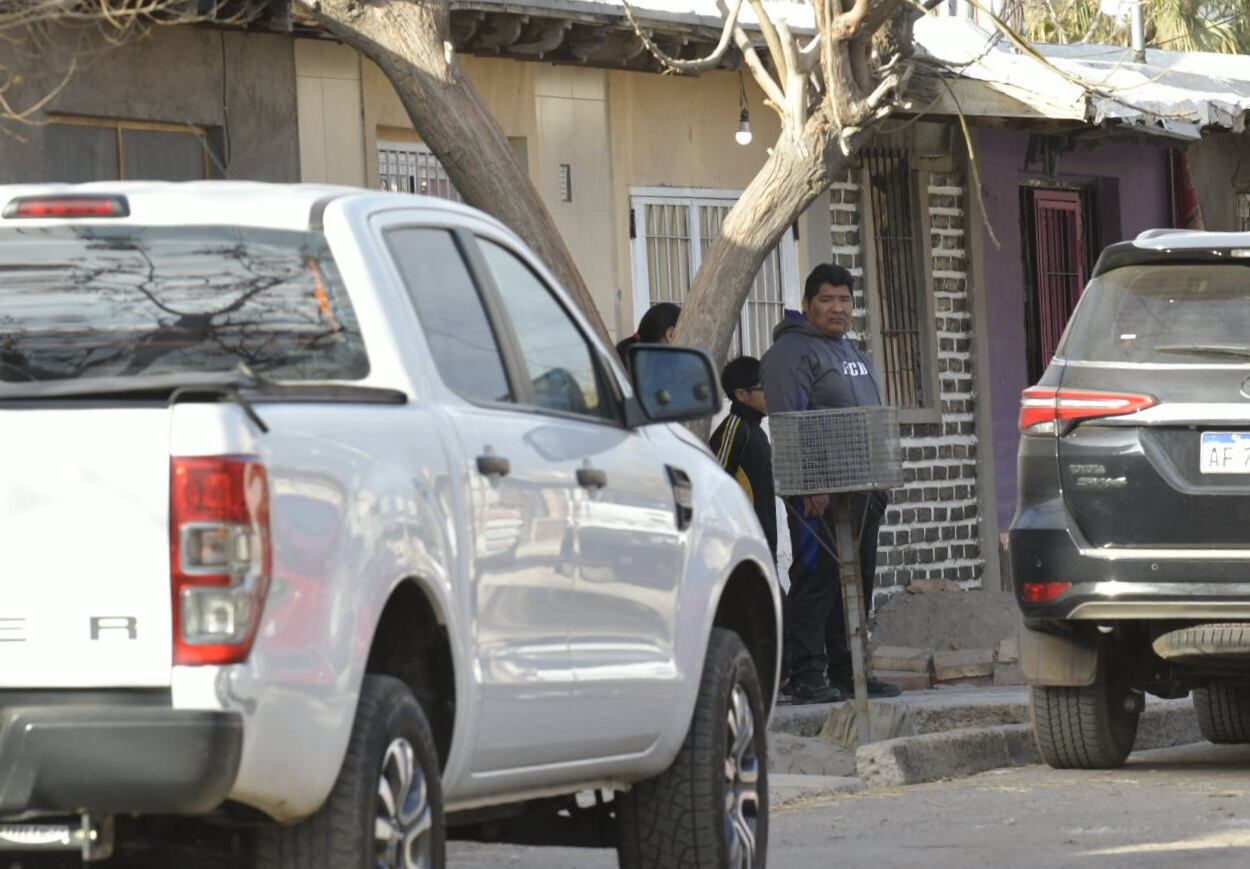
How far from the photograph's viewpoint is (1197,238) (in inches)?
408

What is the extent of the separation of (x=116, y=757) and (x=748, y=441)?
29.3 ft

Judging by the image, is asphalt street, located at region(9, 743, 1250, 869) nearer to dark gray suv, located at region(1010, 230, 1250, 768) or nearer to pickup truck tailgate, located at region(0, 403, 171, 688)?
dark gray suv, located at region(1010, 230, 1250, 768)

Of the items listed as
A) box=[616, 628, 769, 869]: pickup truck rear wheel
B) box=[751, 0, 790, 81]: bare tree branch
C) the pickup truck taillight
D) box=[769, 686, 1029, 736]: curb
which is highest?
box=[751, 0, 790, 81]: bare tree branch

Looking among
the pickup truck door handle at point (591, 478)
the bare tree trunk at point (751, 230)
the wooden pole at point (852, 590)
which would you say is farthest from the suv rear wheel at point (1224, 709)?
the pickup truck door handle at point (591, 478)

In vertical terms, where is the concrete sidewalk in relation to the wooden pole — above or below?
below

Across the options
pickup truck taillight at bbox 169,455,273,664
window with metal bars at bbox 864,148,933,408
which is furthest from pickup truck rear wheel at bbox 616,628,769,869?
window with metal bars at bbox 864,148,933,408

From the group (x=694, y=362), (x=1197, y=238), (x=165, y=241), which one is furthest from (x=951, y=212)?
(x=165, y=241)

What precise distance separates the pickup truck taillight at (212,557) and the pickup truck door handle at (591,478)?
165 centimetres

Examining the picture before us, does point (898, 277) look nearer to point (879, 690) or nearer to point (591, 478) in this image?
point (879, 690)

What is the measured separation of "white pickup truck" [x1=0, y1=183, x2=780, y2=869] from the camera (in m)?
4.89

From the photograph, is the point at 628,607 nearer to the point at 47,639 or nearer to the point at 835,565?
the point at 47,639

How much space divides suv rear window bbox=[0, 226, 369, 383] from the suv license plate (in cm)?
493

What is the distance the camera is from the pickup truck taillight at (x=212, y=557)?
4875 millimetres

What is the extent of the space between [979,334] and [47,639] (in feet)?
51.5
